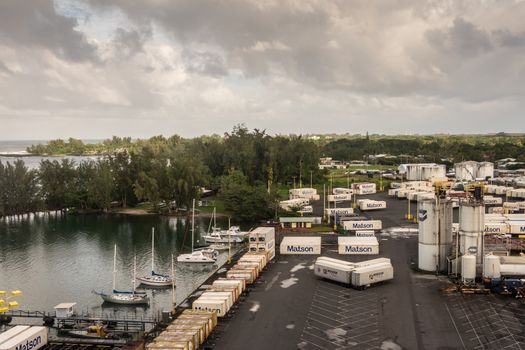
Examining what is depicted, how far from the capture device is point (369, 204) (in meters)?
92.2

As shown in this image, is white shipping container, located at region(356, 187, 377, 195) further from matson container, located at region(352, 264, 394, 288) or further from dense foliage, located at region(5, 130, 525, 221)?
matson container, located at region(352, 264, 394, 288)

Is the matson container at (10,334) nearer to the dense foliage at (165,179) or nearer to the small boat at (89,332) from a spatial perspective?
the small boat at (89,332)

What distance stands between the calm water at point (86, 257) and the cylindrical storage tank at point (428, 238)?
74.6 ft

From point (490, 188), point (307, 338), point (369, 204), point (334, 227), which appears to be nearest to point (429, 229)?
point (307, 338)

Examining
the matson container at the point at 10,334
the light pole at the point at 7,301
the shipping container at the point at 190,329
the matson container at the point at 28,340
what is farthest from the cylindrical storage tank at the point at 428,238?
the light pole at the point at 7,301

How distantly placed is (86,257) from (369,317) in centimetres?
4252

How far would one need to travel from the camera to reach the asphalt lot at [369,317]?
108ft

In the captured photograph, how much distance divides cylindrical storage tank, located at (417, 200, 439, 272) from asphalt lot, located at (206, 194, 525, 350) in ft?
5.28

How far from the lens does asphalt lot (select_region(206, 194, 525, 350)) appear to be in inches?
1294

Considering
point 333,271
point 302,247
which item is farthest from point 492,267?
point 302,247

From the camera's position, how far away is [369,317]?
3731 centimetres

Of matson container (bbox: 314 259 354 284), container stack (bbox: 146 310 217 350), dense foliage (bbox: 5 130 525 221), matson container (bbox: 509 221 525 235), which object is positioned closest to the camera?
container stack (bbox: 146 310 217 350)

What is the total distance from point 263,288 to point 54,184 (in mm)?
78663

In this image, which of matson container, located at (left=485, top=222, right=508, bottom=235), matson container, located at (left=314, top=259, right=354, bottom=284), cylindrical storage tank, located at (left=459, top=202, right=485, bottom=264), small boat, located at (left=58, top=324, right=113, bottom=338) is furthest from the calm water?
matson container, located at (left=485, top=222, right=508, bottom=235)
